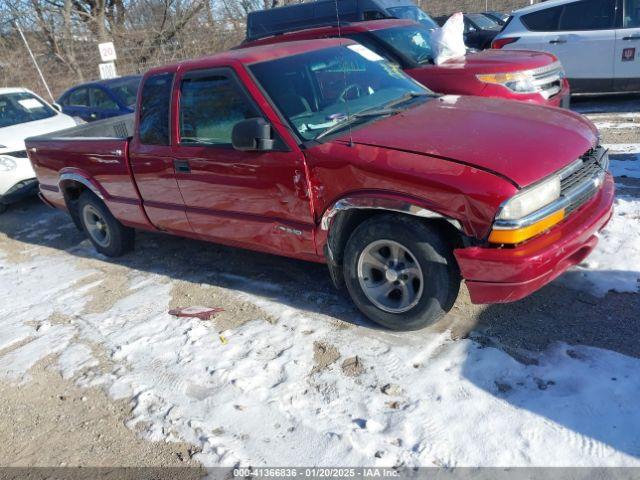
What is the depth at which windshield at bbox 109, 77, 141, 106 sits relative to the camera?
1035 centimetres

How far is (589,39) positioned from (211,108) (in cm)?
698

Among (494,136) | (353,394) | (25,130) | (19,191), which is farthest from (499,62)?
(25,130)

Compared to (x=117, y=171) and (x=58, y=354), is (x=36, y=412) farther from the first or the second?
(x=117, y=171)

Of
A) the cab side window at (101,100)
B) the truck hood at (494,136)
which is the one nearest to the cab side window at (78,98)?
the cab side window at (101,100)

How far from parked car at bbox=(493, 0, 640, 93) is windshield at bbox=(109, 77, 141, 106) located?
654 centimetres

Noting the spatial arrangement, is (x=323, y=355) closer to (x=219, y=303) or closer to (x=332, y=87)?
(x=219, y=303)

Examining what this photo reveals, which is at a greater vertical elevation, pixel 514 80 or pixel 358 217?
pixel 514 80

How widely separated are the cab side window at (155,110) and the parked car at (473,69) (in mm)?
3230

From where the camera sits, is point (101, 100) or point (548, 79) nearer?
point (548, 79)

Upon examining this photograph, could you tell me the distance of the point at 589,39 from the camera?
866cm

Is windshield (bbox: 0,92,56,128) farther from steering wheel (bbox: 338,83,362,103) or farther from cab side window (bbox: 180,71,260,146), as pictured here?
steering wheel (bbox: 338,83,362,103)

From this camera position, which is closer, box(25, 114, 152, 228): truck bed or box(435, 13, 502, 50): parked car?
box(25, 114, 152, 228): truck bed

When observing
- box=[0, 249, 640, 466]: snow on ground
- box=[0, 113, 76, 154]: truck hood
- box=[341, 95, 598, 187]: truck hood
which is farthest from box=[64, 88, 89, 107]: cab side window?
box=[341, 95, 598, 187]: truck hood

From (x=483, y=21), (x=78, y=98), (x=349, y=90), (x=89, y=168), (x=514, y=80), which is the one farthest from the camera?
(x=483, y=21)
